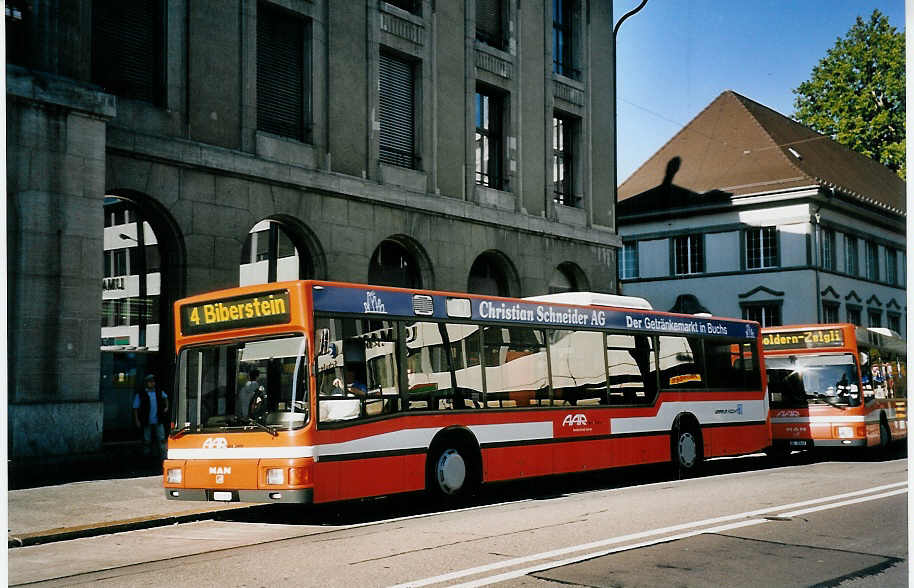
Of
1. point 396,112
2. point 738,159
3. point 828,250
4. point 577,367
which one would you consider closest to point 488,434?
point 577,367

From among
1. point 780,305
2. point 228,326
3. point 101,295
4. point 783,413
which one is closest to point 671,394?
point 783,413

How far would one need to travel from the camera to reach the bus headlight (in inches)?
457

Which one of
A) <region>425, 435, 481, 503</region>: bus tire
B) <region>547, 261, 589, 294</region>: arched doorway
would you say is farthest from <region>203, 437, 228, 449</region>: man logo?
<region>547, 261, 589, 294</region>: arched doorway

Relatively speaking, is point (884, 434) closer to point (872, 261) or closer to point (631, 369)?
point (631, 369)

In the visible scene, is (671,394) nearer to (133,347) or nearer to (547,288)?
(133,347)

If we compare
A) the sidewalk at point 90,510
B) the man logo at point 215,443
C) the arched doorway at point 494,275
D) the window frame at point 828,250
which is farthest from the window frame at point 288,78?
the window frame at point 828,250

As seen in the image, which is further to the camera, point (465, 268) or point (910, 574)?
point (465, 268)

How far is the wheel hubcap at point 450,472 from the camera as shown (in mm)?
13477

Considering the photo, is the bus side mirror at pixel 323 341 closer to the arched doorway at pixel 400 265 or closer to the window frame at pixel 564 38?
the arched doorway at pixel 400 265

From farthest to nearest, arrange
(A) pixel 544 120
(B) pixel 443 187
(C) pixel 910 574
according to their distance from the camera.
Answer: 1. (A) pixel 544 120
2. (B) pixel 443 187
3. (C) pixel 910 574

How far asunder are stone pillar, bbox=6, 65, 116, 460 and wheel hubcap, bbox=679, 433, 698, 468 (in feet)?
31.1

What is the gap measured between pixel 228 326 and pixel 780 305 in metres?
34.5

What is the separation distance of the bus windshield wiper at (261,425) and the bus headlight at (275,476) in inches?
15.3

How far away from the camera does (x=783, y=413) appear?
2106 cm
